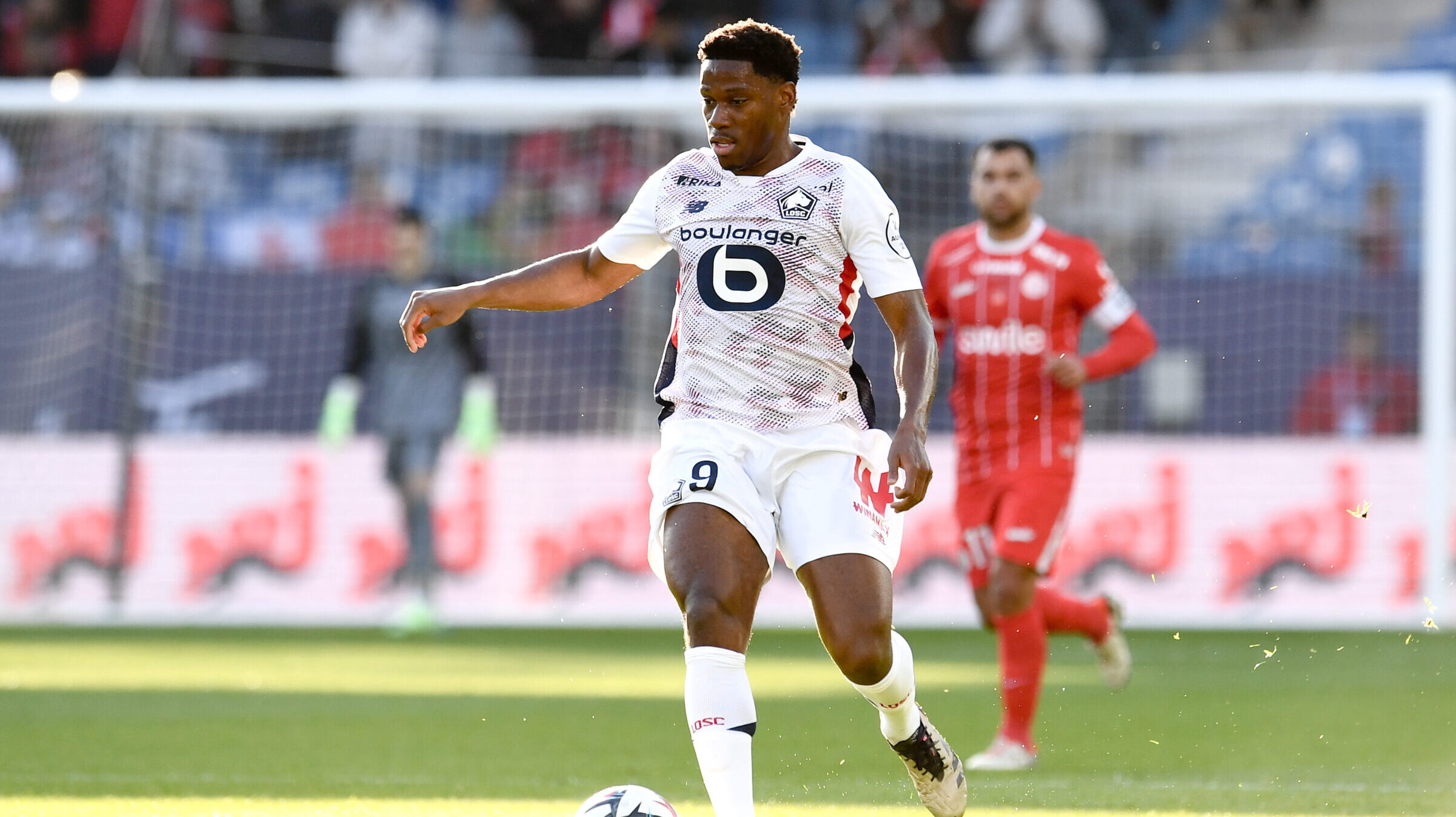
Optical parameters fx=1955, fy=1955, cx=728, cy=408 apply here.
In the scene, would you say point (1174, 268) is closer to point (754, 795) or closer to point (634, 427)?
point (634, 427)

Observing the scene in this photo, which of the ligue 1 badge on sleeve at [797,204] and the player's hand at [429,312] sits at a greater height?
the ligue 1 badge on sleeve at [797,204]

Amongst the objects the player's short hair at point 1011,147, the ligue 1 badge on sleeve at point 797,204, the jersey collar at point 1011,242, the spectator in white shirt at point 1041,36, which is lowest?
the jersey collar at point 1011,242

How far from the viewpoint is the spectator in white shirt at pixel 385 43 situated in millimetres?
17891

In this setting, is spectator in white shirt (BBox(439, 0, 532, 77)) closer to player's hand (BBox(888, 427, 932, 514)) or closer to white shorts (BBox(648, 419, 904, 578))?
white shorts (BBox(648, 419, 904, 578))

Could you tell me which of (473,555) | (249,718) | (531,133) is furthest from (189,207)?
(249,718)

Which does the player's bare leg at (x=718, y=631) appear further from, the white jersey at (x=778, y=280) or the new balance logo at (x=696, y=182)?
the new balance logo at (x=696, y=182)

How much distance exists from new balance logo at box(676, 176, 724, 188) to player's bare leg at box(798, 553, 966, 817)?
1010mm

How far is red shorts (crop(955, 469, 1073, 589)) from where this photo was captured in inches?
286

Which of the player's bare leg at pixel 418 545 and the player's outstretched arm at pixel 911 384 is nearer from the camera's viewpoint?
the player's outstretched arm at pixel 911 384

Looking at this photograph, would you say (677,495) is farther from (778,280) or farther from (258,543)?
(258,543)

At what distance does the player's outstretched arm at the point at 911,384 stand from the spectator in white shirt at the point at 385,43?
44.3 ft

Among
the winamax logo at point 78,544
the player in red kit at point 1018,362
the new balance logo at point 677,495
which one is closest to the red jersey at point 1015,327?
the player in red kit at point 1018,362

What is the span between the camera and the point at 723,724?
4551mm

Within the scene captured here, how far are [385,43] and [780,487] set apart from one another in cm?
1387
